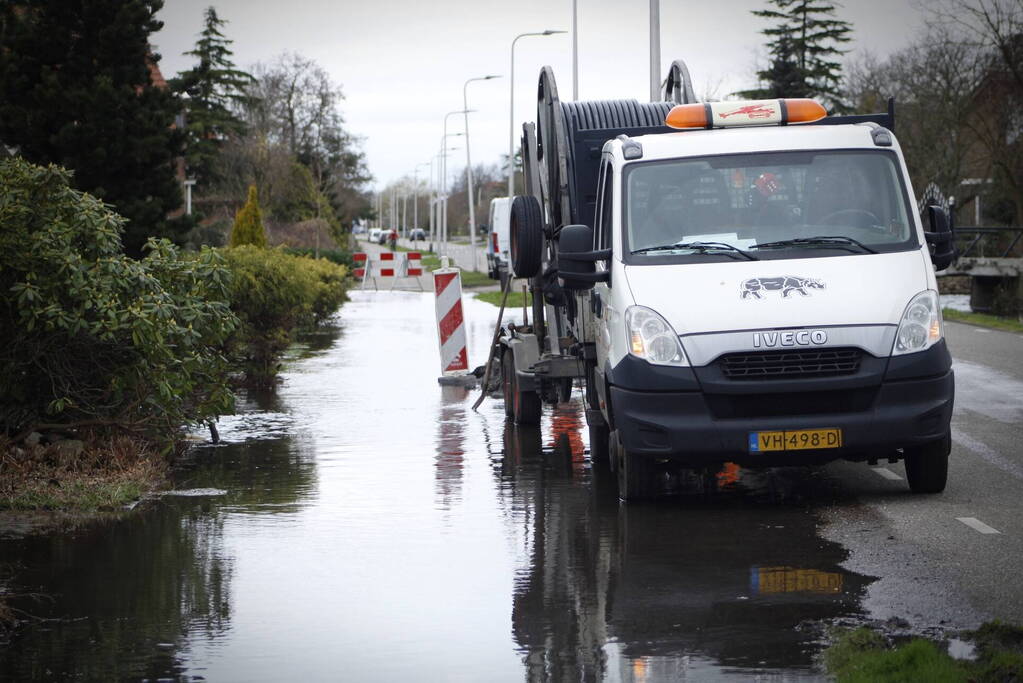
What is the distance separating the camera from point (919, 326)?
9234 millimetres

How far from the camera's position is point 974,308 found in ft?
118

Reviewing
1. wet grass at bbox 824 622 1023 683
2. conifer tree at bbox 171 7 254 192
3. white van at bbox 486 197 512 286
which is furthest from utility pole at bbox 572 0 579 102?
wet grass at bbox 824 622 1023 683

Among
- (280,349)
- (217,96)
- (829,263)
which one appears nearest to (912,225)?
(829,263)

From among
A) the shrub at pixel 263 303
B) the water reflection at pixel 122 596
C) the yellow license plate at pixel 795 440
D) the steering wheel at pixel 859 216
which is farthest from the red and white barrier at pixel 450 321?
the yellow license plate at pixel 795 440

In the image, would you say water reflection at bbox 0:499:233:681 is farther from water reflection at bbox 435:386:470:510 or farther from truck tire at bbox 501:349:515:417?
truck tire at bbox 501:349:515:417

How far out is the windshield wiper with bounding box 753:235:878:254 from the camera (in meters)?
9.66

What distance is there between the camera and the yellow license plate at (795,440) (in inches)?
354

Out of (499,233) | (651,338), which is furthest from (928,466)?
(499,233)

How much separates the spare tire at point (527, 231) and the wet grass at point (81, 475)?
323 cm

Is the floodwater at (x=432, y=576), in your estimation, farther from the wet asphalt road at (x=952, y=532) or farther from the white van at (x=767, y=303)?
the white van at (x=767, y=303)

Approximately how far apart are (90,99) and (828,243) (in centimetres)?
1198

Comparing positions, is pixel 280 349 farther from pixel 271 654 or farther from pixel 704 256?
pixel 271 654

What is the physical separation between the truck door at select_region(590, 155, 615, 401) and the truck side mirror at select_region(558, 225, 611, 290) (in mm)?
105

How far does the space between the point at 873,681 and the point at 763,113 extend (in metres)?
5.96
